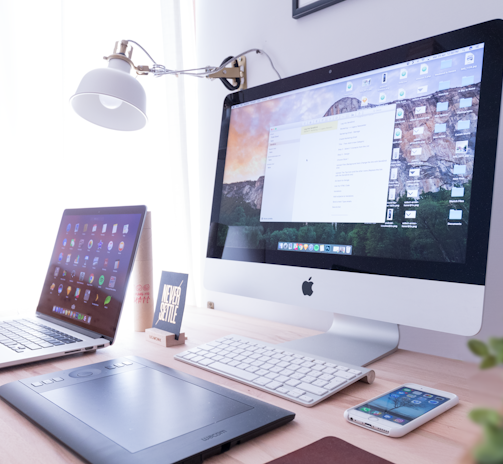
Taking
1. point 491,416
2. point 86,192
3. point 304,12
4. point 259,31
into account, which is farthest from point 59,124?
point 491,416

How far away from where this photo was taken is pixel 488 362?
0.45 feet

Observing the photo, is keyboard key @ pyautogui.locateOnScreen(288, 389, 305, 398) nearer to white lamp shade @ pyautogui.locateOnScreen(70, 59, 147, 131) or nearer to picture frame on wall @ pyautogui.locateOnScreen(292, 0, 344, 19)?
white lamp shade @ pyautogui.locateOnScreen(70, 59, 147, 131)

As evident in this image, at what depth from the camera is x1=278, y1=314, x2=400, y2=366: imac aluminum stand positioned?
76 cm

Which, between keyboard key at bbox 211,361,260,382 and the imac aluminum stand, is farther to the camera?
the imac aluminum stand

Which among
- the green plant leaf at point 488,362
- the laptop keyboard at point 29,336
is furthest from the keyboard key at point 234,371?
the green plant leaf at point 488,362

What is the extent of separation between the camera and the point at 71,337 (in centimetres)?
87

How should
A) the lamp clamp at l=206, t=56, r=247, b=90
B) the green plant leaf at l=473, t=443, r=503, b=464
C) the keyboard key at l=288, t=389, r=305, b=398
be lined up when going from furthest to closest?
1. the lamp clamp at l=206, t=56, r=247, b=90
2. the keyboard key at l=288, t=389, r=305, b=398
3. the green plant leaf at l=473, t=443, r=503, b=464

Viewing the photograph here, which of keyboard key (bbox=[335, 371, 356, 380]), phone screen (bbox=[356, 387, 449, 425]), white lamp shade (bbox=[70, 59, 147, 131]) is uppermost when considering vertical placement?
white lamp shade (bbox=[70, 59, 147, 131])

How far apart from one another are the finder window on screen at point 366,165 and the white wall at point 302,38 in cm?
24

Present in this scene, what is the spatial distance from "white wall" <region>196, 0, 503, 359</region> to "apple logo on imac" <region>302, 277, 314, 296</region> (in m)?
0.27

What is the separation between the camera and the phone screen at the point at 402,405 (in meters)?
0.51

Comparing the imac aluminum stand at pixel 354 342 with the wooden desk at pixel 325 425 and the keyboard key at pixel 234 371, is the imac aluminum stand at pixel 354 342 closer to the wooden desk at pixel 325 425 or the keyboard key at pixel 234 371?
the wooden desk at pixel 325 425

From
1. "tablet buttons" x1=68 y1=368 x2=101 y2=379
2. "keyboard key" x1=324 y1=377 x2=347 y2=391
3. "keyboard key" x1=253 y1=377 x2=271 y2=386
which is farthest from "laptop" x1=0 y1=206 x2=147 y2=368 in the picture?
"keyboard key" x1=324 y1=377 x2=347 y2=391

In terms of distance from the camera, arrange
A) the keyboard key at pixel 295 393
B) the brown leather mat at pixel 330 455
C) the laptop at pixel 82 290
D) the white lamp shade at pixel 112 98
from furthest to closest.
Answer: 1. the white lamp shade at pixel 112 98
2. the laptop at pixel 82 290
3. the keyboard key at pixel 295 393
4. the brown leather mat at pixel 330 455
